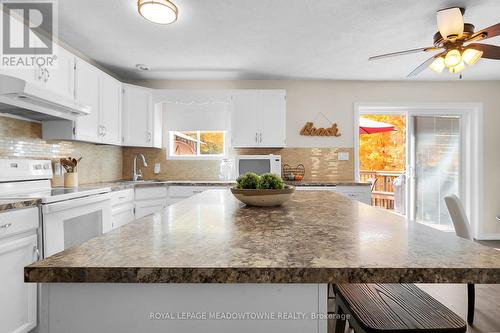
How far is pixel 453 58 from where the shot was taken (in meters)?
2.14

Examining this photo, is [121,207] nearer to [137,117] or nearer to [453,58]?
[137,117]

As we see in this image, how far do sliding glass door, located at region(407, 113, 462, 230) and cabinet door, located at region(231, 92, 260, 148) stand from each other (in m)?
2.42

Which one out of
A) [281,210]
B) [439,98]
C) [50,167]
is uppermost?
[439,98]

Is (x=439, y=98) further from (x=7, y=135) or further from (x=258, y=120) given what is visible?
(x=7, y=135)

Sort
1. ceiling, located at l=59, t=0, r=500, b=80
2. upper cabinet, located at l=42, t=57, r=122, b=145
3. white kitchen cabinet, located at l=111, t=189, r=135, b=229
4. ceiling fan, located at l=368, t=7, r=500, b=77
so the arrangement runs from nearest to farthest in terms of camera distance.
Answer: ceiling fan, located at l=368, t=7, r=500, b=77 < ceiling, located at l=59, t=0, r=500, b=80 < upper cabinet, located at l=42, t=57, r=122, b=145 < white kitchen cabinet, located at l=111, t=189, r=135, b=229

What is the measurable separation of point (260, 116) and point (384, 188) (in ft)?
14.0

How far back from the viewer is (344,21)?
2.51 m

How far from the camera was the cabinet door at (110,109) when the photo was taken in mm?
3234

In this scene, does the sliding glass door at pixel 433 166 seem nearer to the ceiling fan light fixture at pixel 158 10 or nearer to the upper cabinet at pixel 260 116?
the upper cabinet at pixel 260 116

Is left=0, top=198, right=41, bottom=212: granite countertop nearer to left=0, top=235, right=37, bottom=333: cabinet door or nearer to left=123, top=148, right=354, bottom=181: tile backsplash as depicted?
left=0, top=235, right=37, bottom=333: cabinet door

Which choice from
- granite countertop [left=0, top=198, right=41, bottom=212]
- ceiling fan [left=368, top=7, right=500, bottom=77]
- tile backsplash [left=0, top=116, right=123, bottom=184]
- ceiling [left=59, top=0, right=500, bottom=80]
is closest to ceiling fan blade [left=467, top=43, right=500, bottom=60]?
ceiling fan [left=368, top=7, right=500, bottom=77]

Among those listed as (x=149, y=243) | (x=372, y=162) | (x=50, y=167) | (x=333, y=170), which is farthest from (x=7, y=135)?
(x=372, y=162)

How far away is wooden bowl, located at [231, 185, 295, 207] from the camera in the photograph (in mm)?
1326

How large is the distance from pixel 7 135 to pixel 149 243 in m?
2.32
